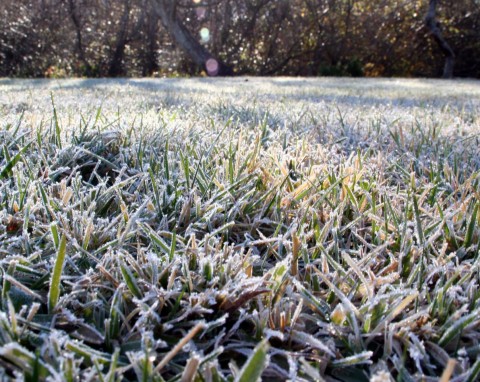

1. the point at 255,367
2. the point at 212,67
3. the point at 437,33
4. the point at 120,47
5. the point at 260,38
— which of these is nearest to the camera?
the point at 255,367

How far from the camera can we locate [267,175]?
4.15 feet

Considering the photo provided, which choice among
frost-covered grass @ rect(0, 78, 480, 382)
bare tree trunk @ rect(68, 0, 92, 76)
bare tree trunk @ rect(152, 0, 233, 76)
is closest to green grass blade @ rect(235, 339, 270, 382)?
frost-covered grass @ rect(0, 78, 480, 382)

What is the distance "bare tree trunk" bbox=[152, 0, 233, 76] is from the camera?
1068 centimetres

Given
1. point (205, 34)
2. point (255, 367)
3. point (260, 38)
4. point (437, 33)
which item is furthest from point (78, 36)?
point (255, 367)

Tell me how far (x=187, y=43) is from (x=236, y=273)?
10.6 meters

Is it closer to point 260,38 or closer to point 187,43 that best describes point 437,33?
point 260,38

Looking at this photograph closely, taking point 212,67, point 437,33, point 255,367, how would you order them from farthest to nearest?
point 212,67 < point 437,33 < point 255,367

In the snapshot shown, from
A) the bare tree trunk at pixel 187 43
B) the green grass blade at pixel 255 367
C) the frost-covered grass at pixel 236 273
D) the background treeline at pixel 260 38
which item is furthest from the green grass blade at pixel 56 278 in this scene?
the background treeline at pixel 260 38

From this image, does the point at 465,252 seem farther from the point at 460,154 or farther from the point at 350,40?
the point at 350,40

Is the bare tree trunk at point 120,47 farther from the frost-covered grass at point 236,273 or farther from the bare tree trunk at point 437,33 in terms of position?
the frost-covered grass at point 236,273

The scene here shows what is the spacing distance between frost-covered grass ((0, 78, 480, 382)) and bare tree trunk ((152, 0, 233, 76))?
387 inches

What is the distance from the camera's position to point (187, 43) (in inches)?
425

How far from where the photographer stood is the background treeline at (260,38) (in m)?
11.2

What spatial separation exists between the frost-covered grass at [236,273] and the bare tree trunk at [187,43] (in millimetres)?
9832
